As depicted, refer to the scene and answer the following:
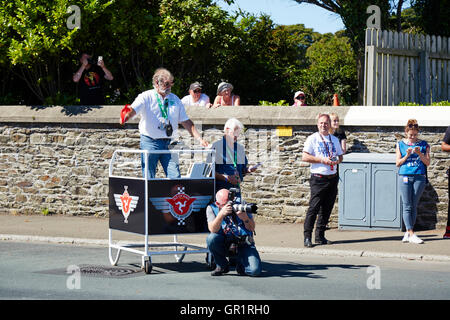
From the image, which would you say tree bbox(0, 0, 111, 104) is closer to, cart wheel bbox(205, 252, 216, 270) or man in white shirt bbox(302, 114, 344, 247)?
man in white shirt bbox(302, 114, 344, 247)

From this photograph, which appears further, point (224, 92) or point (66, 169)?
point (66, 169)

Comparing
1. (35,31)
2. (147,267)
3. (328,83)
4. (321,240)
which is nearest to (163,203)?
(147,267)

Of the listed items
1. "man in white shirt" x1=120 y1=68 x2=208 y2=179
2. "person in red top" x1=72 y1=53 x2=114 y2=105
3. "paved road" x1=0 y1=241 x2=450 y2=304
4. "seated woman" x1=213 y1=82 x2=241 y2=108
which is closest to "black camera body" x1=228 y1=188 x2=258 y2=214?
"paved road" x1=0 y1=241 x2=450 y2=304

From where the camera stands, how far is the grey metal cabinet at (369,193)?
41.9 ft

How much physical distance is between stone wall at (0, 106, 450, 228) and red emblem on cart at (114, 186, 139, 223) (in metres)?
4.85

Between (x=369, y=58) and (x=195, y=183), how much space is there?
21.9 feet

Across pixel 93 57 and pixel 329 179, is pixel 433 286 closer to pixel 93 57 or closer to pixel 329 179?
pixel 329 179

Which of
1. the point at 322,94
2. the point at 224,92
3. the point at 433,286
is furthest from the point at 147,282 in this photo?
the point at 322,94

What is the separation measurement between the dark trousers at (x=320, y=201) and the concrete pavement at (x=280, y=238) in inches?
12.5

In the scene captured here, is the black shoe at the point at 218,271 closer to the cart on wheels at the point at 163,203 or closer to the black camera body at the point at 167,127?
the cart on wheels at the point at 163,203

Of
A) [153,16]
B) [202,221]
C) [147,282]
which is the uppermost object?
[153,16]

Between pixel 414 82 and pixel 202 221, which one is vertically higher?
pixel 414 82

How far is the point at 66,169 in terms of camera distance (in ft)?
51.4
